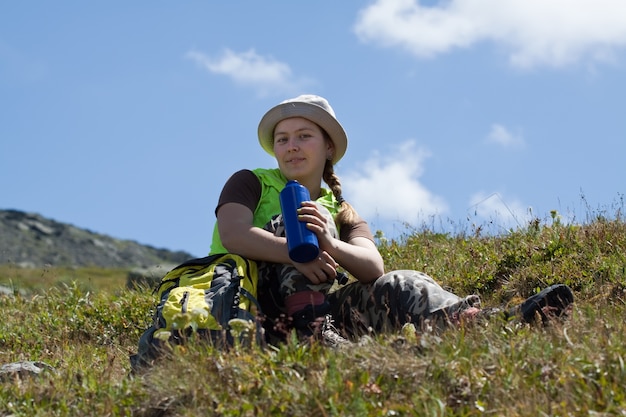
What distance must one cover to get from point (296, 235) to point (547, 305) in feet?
5.46

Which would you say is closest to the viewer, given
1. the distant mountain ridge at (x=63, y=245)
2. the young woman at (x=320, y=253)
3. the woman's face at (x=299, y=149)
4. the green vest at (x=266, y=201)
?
the young woman at (x=320, y=253)

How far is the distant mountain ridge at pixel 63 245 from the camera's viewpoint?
14162 centimetres

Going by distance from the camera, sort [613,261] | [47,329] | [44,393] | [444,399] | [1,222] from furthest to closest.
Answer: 1. [1,222]
2. [47,329]
3. [613,261]
4. [44,393]
5. [444,399]

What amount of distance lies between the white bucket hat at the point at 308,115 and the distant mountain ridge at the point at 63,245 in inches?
5204

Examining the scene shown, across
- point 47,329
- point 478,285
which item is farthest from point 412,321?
point 47,329

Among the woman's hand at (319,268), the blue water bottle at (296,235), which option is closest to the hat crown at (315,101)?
the blue water bottle at (296,235)

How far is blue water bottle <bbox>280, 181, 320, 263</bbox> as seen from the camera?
6.00m

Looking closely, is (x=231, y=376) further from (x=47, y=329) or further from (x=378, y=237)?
(x=378, y=237)

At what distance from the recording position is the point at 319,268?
615 cm

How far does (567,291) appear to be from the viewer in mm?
5832

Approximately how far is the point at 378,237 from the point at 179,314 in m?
5.27

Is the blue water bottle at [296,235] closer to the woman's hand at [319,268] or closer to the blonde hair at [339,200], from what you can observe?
the woman's hand at [319,268]

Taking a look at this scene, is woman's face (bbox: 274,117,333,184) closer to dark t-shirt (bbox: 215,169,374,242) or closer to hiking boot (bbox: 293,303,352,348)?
dark t-shirt (bbox: 215,169,374,242)

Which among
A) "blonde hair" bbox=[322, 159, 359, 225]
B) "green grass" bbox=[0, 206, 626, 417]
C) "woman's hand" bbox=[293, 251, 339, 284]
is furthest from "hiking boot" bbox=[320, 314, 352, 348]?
"blonde hair" bbox=[322, 159, 359, 225]
